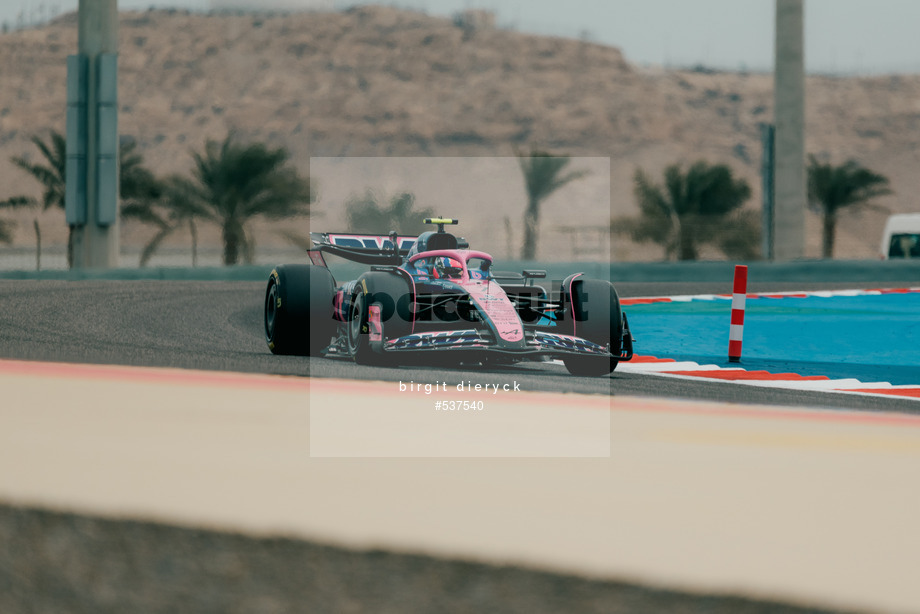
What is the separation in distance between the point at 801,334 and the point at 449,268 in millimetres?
7668

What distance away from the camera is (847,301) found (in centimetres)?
2147

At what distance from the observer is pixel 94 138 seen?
1075 inches

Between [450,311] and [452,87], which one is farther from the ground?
[452,87]

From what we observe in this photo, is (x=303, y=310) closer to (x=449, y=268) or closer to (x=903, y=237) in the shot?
(x=449, y=268)

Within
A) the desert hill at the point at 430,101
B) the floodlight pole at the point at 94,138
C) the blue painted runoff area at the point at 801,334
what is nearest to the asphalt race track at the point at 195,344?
the blue painted runoff area at the point at 801,334

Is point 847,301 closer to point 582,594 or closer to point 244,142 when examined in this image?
point 582,594

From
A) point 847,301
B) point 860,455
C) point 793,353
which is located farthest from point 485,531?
point 847,301

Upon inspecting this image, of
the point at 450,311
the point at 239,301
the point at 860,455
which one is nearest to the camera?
the point at 860,455

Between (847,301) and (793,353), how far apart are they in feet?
29.8

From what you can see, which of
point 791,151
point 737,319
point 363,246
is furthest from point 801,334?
point 791,151

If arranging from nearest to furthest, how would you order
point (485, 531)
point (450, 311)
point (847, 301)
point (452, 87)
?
point (485, 531) < point (450, 311) < point (847, 301) < point (452, 87)

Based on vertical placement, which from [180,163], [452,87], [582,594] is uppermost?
[452,87]

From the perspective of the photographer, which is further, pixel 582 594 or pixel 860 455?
pixel 860 455

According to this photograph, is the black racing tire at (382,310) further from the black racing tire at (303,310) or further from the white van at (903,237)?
the white van at (903,237)
